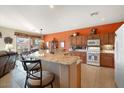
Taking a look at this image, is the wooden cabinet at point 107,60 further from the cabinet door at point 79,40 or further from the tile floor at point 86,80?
the cabinet door at point 79,40

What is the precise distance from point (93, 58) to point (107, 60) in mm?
714

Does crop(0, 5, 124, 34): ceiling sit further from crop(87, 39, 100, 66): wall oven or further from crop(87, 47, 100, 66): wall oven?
crop(87, 47, 100, 66): wall oven

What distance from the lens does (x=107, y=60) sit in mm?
5012

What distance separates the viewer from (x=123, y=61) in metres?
2.09

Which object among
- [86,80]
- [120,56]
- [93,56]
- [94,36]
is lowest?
[86,80]

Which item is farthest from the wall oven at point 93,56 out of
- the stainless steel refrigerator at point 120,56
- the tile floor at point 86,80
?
the stainless steel refrigerator at point 120,56

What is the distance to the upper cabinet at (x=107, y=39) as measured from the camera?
16.3 feet

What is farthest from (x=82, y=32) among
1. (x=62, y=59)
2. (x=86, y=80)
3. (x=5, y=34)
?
(x=5, y=34)

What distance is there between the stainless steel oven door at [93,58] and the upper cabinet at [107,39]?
71cm

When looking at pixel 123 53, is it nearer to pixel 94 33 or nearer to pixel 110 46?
pixel 110 46

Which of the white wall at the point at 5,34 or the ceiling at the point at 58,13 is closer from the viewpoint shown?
the ceiling at the point at 58,13

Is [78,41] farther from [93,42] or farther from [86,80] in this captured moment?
[86,80]

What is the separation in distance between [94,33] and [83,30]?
0.86 meters

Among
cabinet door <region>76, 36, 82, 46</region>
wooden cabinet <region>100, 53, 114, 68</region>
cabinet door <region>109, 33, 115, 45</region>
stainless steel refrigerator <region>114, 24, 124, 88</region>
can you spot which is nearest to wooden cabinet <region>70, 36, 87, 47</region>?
cabinet door <region>76, 36, 82, 46</region>
